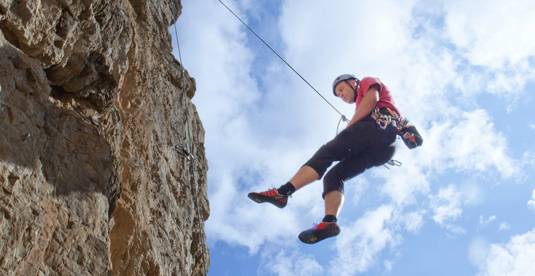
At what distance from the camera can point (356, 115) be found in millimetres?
6945

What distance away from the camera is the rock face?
4434 millimetres

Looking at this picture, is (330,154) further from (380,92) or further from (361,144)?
(380,92)

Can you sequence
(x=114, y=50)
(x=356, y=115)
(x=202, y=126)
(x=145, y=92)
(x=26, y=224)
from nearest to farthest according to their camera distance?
1. (x=26, y=224)
2. (x=114, y=50)
3. (x=356, y=115)
4. (x=145, y=92)
5. (x=202, y=126)

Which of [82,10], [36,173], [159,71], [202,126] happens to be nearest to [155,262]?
[36,173]

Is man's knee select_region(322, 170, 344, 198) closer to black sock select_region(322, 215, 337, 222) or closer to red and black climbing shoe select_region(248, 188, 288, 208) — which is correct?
black sock select_region(322, 215, 337, 222)

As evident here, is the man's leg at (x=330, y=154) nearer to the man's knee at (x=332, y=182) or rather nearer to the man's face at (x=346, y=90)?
the man's knee at (x=332, y=182)

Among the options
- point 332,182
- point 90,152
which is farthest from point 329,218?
point 90,152

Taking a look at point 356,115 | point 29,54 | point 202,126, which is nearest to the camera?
point 29,54

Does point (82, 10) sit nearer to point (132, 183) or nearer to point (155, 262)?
point (132, 183)

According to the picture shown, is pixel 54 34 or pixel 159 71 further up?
pixel 159 71

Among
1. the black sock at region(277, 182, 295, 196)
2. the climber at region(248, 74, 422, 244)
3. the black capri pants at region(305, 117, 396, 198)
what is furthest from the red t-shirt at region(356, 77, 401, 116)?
the black sock at region(277, 182, 295, 196)

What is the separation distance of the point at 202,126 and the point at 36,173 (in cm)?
490

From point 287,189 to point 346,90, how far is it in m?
1.41

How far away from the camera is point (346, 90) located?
7.28 metres
